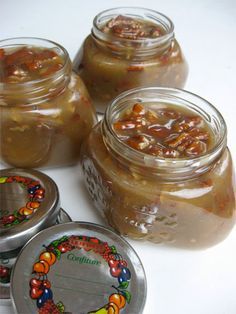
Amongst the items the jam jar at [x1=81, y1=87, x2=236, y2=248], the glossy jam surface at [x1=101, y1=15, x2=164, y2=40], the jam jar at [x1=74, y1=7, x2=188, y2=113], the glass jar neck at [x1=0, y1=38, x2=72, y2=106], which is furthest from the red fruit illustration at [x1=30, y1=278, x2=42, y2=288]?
the glossy jam surface at [x1=101, y1=15, x2=164, y2=40]

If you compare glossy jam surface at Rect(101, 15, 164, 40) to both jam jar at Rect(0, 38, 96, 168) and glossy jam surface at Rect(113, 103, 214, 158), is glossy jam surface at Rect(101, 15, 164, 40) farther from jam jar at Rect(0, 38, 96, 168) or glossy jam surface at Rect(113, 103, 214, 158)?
glossy jam surface at Rect(113, 103, 214, 158)

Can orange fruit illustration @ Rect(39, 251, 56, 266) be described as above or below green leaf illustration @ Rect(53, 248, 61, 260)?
below

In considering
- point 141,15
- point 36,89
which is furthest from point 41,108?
point 141,15

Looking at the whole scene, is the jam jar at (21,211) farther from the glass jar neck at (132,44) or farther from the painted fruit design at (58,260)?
the glass jar neck at (132,44)

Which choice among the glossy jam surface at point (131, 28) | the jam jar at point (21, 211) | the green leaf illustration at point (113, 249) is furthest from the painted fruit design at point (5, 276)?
the glossy jam surface at point (131, 28)

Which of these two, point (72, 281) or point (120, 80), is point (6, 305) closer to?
point (72, 281)

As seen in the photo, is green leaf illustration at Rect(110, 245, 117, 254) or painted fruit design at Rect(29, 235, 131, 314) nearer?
painted fruit design at Rect(29, 235, 131, 314)
